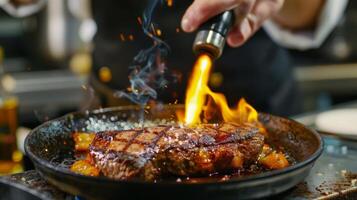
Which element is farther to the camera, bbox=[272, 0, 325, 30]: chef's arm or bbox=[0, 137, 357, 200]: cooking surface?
bbox=[272, 0, 325, 30]: chef's arm

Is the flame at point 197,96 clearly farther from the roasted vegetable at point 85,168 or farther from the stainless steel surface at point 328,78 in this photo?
the stainless steel surface at point 328,78

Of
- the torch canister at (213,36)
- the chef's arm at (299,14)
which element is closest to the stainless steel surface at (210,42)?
the torch canister at (213,36)

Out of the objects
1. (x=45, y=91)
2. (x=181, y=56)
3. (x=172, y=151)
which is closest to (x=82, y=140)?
(x=172, y=151)

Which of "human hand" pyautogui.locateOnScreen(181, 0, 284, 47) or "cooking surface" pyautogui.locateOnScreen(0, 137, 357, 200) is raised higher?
"human hand" pyautogui.locateOnScreen(181, 0, 284, 47)

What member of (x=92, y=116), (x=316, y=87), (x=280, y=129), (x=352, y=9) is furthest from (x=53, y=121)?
(x=352, y=9)

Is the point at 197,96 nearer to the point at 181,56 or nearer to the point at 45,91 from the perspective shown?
the point at 181,56

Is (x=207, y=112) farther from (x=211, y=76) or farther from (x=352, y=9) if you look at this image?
(x=352, y=9)

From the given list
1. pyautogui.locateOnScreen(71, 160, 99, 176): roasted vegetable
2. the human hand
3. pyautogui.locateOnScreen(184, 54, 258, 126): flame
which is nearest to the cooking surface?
pyautogui.locateOnScreen(71, 160, 99, 176): roasted vegetable

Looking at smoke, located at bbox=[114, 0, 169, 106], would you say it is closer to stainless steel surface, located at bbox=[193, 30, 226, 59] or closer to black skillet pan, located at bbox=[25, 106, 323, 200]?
black skillet pan, located at bbox=[25, 106, 323, 200]
